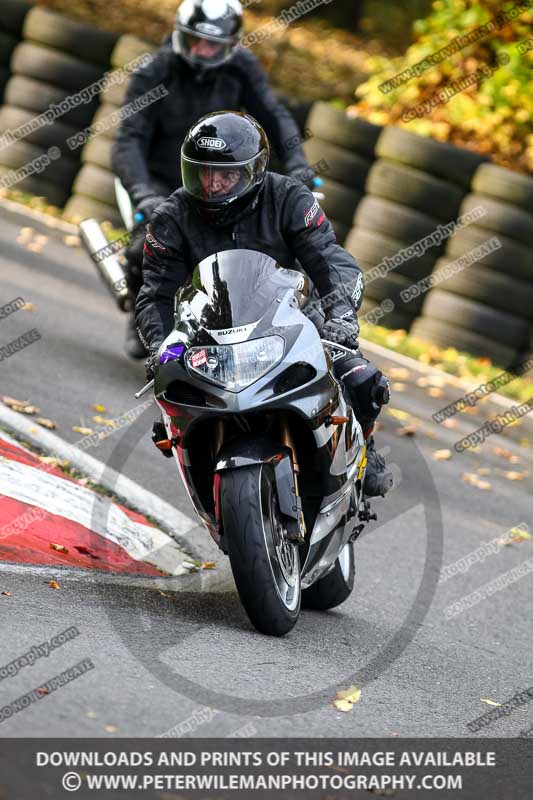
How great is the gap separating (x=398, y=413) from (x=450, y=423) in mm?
444

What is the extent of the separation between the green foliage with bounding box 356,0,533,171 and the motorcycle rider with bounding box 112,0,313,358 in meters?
5.63

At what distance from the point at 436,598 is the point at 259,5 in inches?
703

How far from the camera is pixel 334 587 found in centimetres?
550

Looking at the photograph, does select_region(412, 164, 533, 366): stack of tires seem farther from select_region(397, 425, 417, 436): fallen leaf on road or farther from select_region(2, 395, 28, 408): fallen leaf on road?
select_region(2, 395, 28, 408): fallen leaf on road

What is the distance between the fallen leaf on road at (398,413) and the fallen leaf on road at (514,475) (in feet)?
3.11

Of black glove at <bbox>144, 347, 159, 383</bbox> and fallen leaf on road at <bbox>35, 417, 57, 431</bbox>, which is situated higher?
black glove at <bbox>144, 347, 159, 383</bbox>

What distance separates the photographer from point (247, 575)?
14.2ft

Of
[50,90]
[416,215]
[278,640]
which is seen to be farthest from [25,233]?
[278,640]

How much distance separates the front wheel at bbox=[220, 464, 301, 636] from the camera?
14.1ft

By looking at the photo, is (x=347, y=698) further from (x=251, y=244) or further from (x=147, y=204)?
(x=147, y=204)

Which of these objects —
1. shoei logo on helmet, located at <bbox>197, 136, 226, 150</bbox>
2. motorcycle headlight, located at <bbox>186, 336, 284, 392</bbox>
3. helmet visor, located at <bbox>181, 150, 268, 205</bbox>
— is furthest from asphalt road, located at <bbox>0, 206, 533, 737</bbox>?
shoei logo on helmet, located at <bbox>197, 136, 226, 150</bbox>

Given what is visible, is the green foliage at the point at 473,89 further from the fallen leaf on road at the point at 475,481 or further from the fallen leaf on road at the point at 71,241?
the fallen leaf on road at the point at 475,481

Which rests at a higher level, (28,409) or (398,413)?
(28,409)

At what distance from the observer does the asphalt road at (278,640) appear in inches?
148
